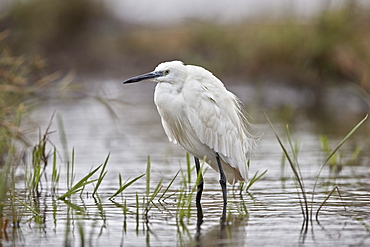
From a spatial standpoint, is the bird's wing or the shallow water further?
the bird's wing

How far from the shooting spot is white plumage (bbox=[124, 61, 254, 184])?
580 centimetres

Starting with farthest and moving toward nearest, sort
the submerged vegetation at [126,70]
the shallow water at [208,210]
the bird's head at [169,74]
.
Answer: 1. the bird's head at [169,74]
2. the submerged vegetation at [126,70]
3. the shallow water at [208,210]

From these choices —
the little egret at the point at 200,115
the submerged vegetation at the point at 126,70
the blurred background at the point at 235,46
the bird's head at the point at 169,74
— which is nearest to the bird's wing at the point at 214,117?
the little egret at the point at 200,115

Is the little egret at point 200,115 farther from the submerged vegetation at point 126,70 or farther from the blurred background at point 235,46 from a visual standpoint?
the blurred background at point 235,46

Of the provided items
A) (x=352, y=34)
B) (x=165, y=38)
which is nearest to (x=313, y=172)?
(x=352, y=34)

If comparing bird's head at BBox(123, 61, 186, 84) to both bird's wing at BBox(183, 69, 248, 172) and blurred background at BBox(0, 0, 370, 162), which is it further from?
blurred background at BBox(0, 0, 370, 162)

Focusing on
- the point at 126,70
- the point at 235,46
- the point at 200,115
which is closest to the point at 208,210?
the point at 200,115

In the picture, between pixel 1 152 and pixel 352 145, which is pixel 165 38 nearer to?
pixel 352 145

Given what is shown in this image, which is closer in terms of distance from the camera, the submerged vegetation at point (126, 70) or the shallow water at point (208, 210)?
the shallow water at point (208, 210)

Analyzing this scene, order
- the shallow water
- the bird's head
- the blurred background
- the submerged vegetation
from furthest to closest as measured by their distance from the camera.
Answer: the blurred background
the bird's head
the submerged vegetation
the shallow water

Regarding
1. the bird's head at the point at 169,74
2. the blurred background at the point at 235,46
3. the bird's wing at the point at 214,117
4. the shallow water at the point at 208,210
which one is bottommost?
the shallow water at the point at 208,210

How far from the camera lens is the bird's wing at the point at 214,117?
584 cm

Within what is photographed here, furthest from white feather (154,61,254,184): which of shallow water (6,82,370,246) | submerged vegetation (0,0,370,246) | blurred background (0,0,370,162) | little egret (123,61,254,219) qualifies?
blurred background (0,0,370,162)

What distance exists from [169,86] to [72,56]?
453 inches
